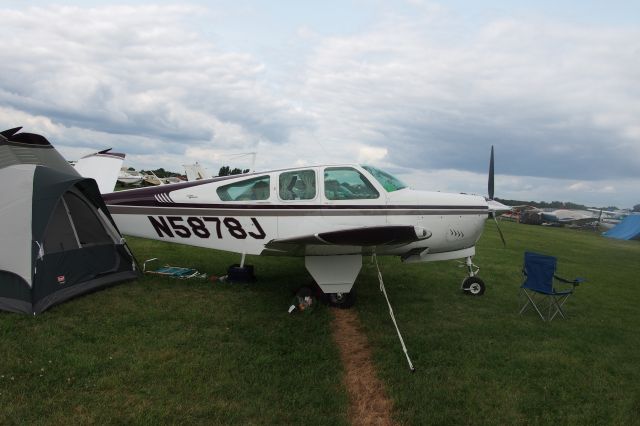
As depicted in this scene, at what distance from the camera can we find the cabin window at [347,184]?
255 inches

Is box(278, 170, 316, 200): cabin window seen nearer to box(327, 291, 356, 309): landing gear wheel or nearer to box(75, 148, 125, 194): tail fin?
box(327, 291, 356, 309): landing gear wheel

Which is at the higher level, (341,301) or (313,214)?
(313,214)

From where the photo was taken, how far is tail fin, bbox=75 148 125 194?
8320mm

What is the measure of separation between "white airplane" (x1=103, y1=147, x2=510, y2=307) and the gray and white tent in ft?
2.20

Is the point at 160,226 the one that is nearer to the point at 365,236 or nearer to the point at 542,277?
the point at 365,236

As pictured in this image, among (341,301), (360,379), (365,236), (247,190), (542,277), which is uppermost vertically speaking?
(247,190)

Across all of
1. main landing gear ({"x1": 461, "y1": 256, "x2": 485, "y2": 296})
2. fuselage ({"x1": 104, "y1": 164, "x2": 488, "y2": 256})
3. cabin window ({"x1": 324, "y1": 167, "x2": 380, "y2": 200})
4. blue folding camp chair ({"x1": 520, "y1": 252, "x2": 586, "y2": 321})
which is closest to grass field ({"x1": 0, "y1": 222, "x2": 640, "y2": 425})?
blue folding camp chair ({"x1": 520, "y1": 252, "x2": 586, "y2": 321})

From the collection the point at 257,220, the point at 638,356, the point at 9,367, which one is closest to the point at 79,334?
the point at 9,367

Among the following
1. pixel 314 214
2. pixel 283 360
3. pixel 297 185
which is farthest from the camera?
pixel 297 185

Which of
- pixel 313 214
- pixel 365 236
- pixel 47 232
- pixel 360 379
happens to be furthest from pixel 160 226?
pixel 360 379

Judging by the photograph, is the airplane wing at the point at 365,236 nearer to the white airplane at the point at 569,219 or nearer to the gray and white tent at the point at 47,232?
the gray and white tent at the point at 47,232

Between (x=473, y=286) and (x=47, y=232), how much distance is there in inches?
281

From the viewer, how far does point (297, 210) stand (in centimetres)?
649

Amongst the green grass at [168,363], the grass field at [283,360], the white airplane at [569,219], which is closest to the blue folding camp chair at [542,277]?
the grass field at [283,360]
